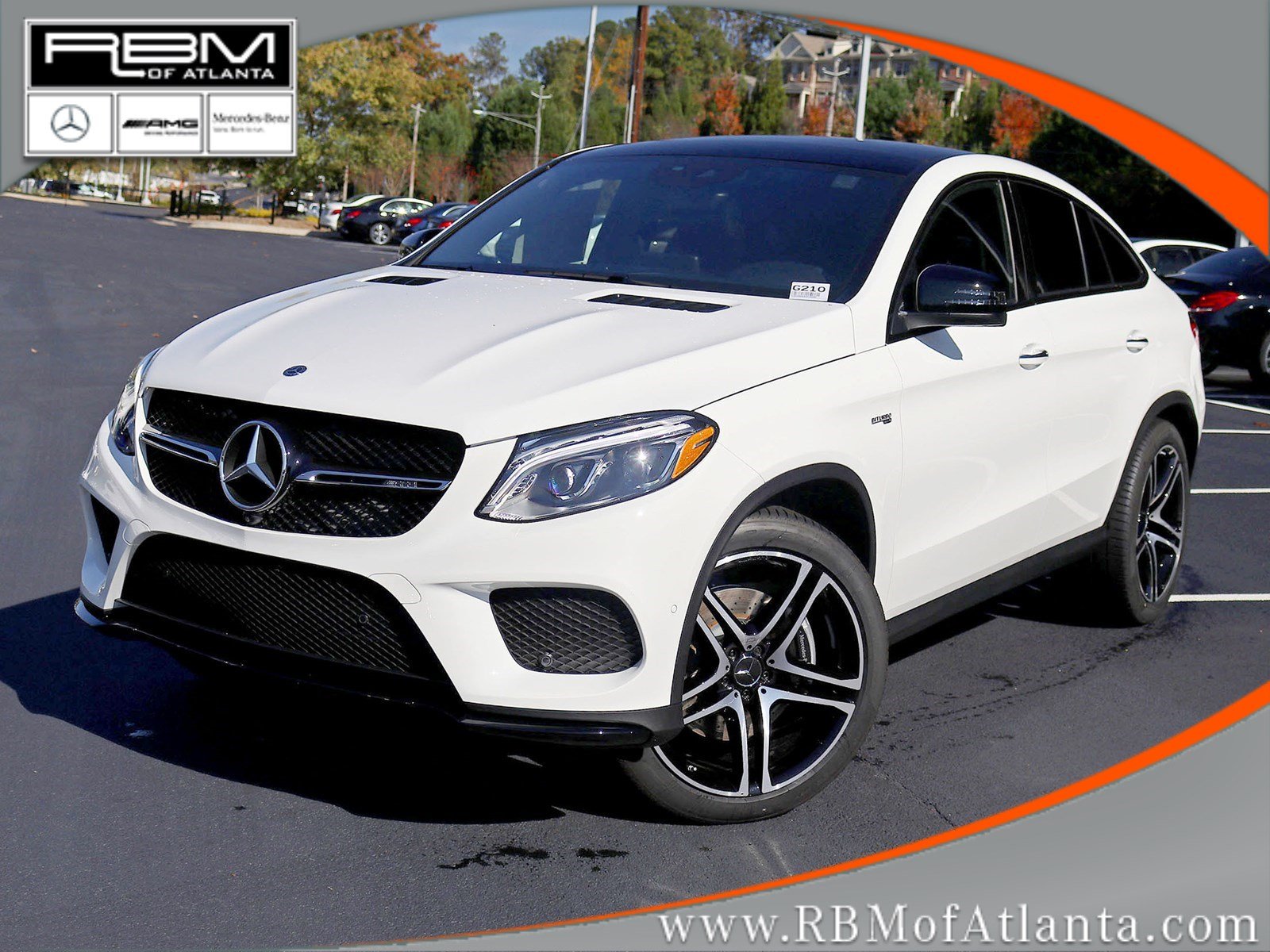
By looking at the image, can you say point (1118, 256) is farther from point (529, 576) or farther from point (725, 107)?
point (725, 107)

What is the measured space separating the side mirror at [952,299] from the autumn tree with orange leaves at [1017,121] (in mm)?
59485

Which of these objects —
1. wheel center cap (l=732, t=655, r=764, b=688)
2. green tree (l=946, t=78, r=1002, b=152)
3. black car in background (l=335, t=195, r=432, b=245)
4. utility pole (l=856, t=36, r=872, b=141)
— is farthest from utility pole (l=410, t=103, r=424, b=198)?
wheel center cap (l=732, t=655, r=764, b=688)

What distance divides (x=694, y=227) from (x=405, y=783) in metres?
2.00

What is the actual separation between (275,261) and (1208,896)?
26.5 meters

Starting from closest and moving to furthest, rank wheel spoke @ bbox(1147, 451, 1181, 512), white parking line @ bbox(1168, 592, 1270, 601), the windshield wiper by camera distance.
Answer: the windshield wiper, wheel spoke @ bbox(1147, 451, 1181, 512), white parking line @ bbox(1168, 592, 1270, 601)

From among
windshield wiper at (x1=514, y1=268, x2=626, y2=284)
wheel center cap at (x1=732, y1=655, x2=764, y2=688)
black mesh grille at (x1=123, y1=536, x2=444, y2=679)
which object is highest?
windshield wiper at (x1=514, y1=268, x2=626, y2=284)

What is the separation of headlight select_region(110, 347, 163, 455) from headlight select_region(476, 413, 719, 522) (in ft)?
3.95

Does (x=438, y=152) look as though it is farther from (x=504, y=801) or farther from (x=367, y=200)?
(x=504, y=801)

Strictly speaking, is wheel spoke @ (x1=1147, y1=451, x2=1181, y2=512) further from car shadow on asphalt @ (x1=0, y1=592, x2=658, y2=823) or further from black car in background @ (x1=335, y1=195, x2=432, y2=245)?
black car in background @ (x1=335, y1=195, x2=432, y2=245)

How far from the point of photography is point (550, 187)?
5344mm

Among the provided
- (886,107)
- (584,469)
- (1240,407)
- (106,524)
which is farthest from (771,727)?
(886,107)

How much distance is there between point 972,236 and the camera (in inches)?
196

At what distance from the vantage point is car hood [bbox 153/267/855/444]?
137 inches

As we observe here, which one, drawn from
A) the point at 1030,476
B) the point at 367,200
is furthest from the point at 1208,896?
the point at 367,200
